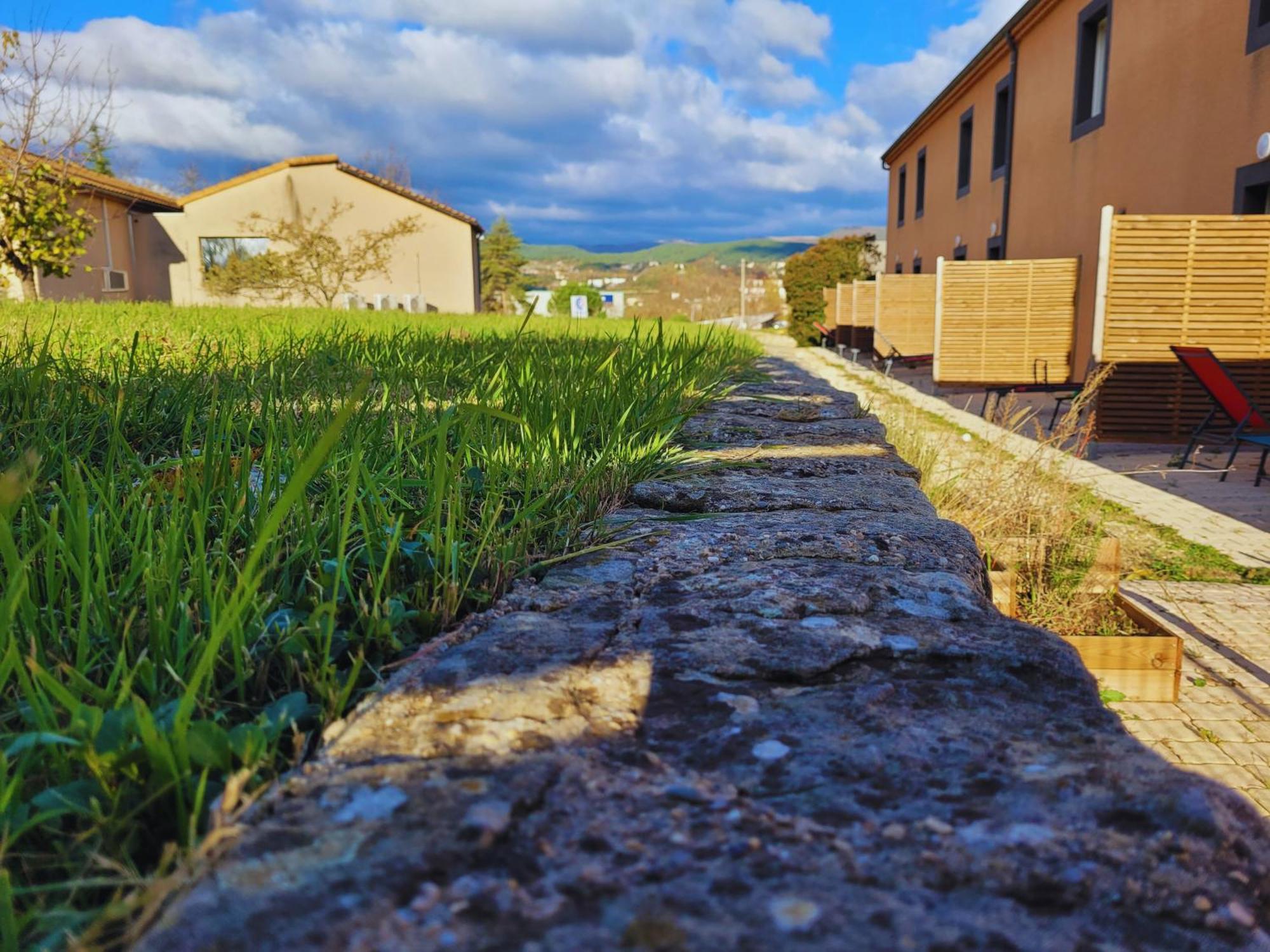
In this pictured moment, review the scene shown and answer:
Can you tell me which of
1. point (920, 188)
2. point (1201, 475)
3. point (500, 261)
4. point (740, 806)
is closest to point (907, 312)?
point (920, 188)

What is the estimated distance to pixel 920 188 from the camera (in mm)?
23312

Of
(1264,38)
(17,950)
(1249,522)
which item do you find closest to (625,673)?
(17,950)

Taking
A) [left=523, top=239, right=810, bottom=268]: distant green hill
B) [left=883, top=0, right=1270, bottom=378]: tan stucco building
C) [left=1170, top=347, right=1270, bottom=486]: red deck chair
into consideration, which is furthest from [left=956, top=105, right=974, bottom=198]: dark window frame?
[left=523, top=239, right=810, bottom=268]: distant green hill

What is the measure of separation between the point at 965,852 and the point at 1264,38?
941 cm

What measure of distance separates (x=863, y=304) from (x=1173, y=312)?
12930 mm

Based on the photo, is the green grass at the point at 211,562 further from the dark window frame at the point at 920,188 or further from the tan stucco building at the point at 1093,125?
the dark window frame at the point at 920,188

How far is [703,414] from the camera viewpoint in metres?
3.11

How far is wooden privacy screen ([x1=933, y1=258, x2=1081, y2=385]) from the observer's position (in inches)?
446

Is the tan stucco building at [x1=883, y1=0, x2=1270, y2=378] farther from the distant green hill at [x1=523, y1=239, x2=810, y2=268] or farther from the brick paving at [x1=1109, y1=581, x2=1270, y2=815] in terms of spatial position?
the distant green hill at [x1=523, y1=239, x2=810, y2=268]

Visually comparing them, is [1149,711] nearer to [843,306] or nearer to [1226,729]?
[1226,729]

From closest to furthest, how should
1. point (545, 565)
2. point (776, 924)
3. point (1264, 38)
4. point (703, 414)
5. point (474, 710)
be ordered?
1. point (776, 924)
2. point (474, 710)
3. point (545, 565)
4. point (703, 414)
5. point (1264, 38)

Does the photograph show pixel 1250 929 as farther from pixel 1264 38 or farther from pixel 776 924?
pixel 1264 38

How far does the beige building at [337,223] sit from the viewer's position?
88.9ft

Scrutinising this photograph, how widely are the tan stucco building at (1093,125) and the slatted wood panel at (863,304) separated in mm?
1791
